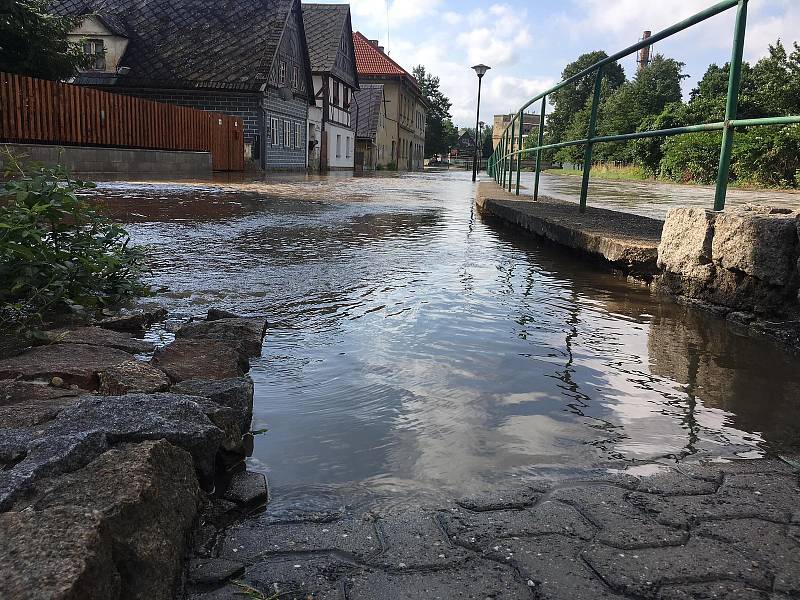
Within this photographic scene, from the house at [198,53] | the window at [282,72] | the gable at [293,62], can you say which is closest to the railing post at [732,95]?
the house at [198,53]

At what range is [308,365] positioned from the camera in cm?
273

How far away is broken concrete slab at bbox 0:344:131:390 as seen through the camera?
2.12 m

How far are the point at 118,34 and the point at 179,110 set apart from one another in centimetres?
738

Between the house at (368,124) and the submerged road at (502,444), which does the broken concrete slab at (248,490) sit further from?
the house at (368,124)

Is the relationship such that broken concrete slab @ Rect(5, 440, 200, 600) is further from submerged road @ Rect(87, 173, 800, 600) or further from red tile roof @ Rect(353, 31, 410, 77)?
red tile roof @ Rect(353, 31, 410, 77)

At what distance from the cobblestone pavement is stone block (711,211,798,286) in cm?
162

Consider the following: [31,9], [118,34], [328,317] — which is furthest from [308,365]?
[118,34]

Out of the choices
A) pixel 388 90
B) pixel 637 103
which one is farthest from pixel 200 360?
pixel 637 103

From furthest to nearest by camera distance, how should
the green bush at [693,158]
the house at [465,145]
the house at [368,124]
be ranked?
the house at [465,145] → the house at [368,124] → the green bush at [693,158]

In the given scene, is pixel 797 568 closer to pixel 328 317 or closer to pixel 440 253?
pixel 328 317

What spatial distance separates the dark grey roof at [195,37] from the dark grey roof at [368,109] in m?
17.2

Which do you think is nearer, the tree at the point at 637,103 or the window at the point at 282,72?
the window at the point at 282,72

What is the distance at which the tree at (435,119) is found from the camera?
281ft

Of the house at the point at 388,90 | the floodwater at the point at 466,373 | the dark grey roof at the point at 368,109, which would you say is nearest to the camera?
the floodwater at the point at 466,373
